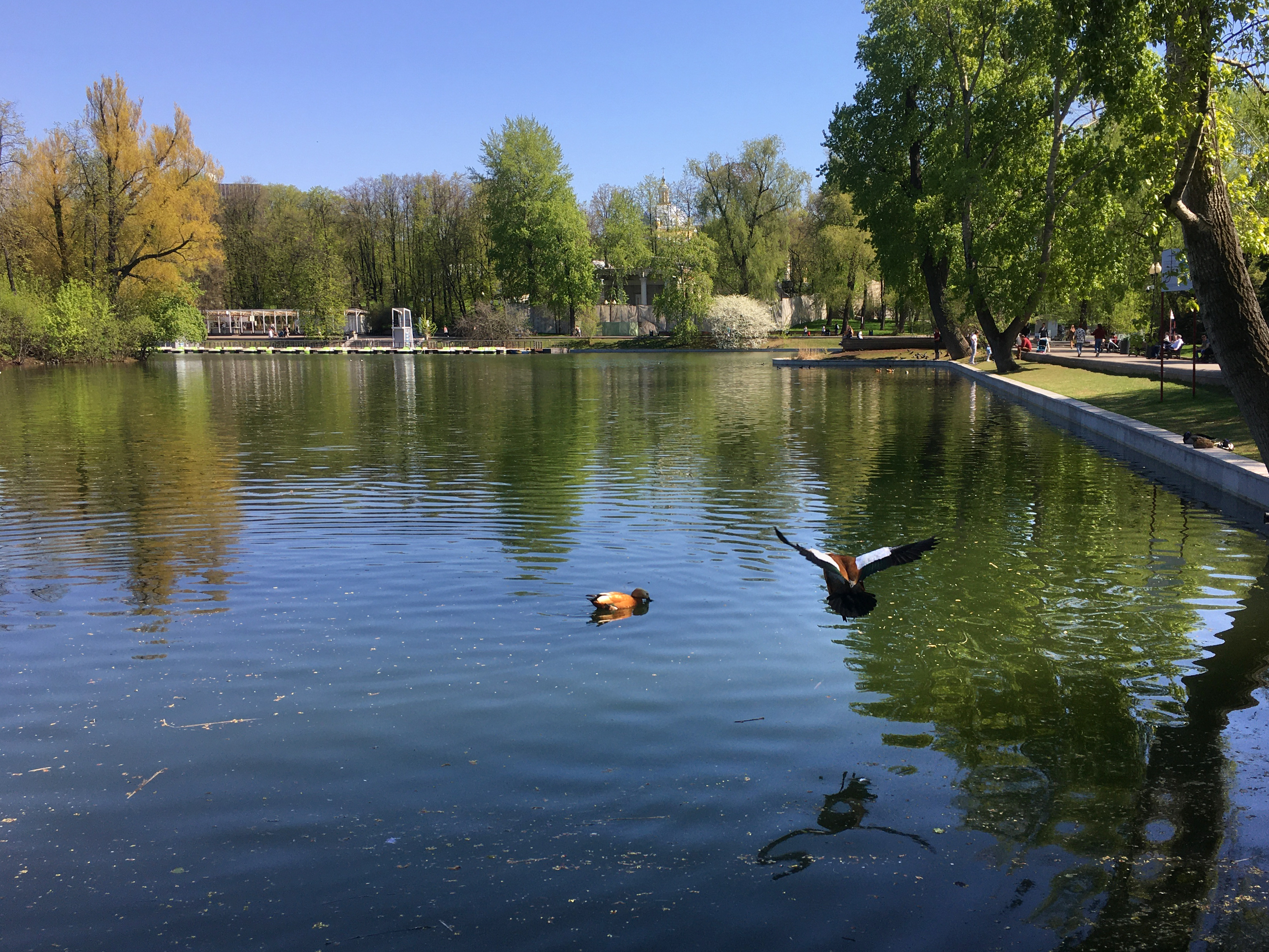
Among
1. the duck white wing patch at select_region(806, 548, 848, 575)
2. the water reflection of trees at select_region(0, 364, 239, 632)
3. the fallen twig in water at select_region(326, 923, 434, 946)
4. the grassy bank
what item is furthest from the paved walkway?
the fallen twig in water at select_region(326, 923, 434, 946)

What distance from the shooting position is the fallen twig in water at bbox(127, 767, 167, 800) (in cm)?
511

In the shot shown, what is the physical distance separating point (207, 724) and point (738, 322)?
2675 inches

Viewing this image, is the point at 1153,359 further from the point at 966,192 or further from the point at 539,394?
the point at 539,394

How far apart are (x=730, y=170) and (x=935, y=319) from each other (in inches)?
1300

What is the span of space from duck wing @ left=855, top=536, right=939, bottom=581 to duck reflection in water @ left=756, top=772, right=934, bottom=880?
4.75ft

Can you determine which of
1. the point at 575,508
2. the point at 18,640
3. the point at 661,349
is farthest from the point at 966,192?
the point at 661,349

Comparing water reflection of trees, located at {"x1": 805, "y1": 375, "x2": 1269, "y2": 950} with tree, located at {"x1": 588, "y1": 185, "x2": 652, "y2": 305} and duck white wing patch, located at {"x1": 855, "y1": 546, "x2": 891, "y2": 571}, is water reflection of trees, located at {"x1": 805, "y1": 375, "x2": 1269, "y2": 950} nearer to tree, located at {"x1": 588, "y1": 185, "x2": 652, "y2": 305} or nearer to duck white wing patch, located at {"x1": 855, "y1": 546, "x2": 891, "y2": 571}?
duck white wing patch, located at {"x1": 855, "y1": 546, "x2": 891, "y2": 571}

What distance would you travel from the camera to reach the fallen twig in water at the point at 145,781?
511cm

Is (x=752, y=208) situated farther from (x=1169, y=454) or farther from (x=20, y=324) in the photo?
(x=1169, y=454)

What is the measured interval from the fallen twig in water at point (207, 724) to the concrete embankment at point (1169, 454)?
1036 centimetres

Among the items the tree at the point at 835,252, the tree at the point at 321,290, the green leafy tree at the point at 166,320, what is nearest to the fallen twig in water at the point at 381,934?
the tree at the point at 835,252

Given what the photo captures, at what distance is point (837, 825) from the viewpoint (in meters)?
4.73

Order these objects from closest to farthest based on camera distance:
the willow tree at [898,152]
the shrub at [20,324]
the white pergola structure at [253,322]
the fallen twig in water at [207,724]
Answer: the fallen twig in water at [207,724] → the willow tree at [898,152] → the shrub at [20,324] → the white pergola structure at [253,322]

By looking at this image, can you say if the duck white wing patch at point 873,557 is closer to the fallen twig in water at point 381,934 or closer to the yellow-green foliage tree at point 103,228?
the fallen twig in water at point 381,934
